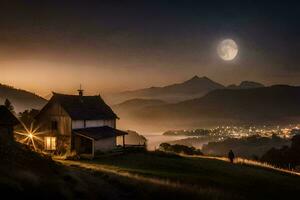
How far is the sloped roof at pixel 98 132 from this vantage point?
194 ft

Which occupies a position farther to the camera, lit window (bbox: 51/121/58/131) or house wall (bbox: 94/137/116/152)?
lit window (bbox: 51/121/58/131)

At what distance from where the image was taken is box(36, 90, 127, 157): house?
59906 mm

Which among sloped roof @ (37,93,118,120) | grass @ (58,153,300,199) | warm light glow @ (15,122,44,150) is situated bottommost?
grass @ (58,153,300,199)

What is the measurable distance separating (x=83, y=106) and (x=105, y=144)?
782 cm

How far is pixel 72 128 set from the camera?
60.3 meters

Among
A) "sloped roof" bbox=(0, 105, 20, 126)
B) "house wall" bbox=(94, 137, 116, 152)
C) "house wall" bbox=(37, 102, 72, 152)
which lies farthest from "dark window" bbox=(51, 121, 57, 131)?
"sloped roof" bbox=(0, 105, 20, 126)

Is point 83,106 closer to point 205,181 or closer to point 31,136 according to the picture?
point 31,136

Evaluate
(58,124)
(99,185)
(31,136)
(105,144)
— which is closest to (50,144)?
(58,124)

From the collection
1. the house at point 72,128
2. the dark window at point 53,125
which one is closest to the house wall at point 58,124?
the house at point 72,128

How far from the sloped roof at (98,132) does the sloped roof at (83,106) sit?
6.01 ft

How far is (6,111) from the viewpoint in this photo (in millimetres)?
53375

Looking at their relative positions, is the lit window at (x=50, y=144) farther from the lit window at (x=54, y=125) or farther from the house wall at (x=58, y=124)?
the lit window at (x=54, y=125)

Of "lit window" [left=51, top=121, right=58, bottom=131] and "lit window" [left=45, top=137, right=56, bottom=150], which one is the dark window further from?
"lit window" [left=45, top=137, right=56, bottom=150]

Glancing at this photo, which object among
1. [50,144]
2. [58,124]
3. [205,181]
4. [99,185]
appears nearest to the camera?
[99,185]
